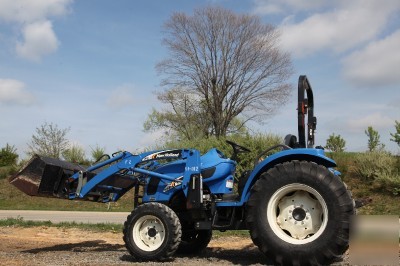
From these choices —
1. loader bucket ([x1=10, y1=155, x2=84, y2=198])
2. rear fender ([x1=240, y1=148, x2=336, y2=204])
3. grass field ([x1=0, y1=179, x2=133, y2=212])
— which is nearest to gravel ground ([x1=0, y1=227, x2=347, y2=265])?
loader bucket ([x1=10, y1=155, x2=84, y2=198])

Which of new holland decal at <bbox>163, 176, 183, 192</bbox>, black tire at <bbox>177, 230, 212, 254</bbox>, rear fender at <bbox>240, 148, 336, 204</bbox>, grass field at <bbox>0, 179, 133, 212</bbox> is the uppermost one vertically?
rear fender at <bbox>240, 148, 336, 204</bbox>

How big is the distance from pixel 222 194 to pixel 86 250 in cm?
296

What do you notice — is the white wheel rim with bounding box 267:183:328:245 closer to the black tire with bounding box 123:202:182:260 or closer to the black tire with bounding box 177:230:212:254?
the black tire with bounding box 123:202:182:260

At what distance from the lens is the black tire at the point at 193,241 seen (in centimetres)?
800

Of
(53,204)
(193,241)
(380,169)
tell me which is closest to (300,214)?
(193,241)

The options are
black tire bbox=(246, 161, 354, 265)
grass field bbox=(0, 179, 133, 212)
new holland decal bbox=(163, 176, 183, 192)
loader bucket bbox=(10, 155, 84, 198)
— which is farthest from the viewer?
grass field bbox=(0, 179, 133, 212)

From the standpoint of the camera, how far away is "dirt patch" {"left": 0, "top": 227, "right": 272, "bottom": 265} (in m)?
6.97

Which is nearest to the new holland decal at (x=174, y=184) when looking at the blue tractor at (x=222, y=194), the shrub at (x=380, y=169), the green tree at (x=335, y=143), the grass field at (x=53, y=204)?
the blue tractor at (x=222, y=194)

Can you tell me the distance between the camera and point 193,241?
808 centimetres

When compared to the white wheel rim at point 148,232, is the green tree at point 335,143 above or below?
above

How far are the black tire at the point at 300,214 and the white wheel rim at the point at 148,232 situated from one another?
1432 mm

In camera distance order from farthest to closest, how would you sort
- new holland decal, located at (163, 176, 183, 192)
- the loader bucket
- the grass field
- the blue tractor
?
the grass field
the loader bucket
new holland decal, located at (163, 176, 183, 192)
the blue tractor

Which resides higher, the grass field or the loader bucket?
the loader bucket

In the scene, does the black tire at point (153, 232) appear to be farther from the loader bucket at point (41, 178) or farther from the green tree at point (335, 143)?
the green tree at point (335, 143)
